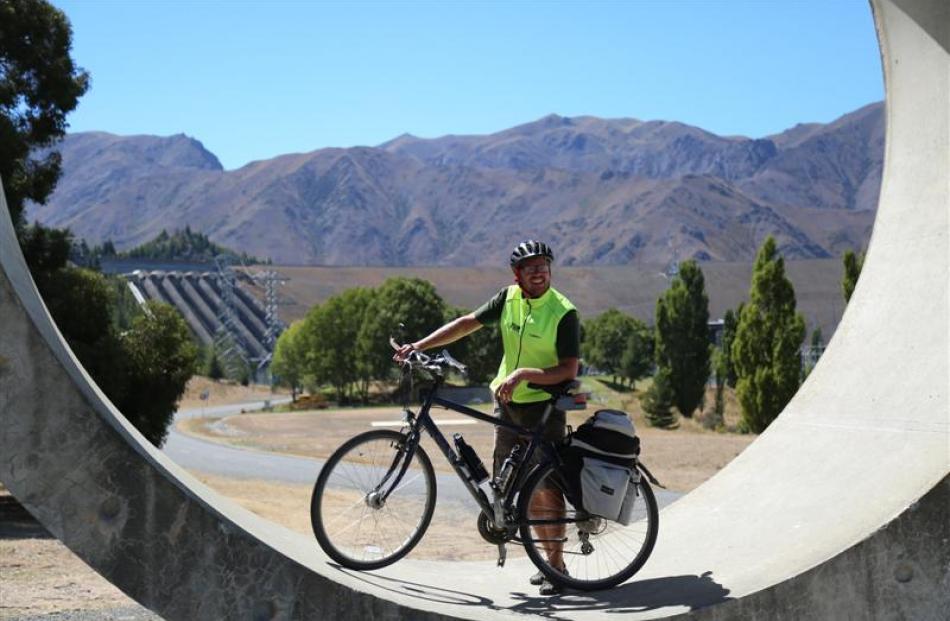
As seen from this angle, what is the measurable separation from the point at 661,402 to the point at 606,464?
48.4 meters

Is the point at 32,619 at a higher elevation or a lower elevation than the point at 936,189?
lower

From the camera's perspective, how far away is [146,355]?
67.3ft

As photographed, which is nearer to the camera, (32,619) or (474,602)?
(474,602)

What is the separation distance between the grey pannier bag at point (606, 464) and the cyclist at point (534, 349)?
0.70ft

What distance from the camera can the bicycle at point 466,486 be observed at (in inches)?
227

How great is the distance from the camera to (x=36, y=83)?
19.4 metres

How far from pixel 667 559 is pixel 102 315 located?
50.5ft

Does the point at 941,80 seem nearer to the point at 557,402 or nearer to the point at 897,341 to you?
the point at 897,341

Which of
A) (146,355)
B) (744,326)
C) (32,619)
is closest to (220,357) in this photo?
(744,326)

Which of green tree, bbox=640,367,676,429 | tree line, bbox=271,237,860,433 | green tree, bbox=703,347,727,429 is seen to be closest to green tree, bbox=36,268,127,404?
tree line, bbox=271,237,860,433

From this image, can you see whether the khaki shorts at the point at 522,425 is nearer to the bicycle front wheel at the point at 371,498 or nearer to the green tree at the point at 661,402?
the bicycle front wheel at the point at 371,498

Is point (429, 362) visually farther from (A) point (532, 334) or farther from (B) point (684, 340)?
(B) point (684, 340)

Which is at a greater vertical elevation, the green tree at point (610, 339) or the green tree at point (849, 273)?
the green tree at point (849, 273)

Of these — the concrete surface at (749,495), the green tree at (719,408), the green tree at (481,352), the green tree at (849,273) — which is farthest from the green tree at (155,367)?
the green tree at (481,352)
